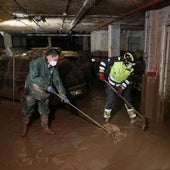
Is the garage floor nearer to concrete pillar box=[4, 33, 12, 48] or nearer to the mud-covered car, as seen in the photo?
the mud-covered car

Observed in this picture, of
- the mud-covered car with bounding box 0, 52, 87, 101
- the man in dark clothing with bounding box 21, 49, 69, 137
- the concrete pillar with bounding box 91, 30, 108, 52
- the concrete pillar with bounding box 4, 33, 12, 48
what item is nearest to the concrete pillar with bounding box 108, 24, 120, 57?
the concrete pillar with bounding box 91, 30, 108, 52

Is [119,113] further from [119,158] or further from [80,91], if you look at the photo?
[119,158]

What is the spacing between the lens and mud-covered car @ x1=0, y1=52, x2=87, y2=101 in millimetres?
6273

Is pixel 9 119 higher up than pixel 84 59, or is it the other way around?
pixel 84 59

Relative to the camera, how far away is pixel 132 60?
191 inches

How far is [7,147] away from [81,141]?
4.88 feet

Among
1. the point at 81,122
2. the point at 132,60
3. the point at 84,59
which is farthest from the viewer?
the point at 84,59

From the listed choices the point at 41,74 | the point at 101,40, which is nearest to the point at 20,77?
the point at 41,74

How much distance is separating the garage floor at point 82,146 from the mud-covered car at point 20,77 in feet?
2.52

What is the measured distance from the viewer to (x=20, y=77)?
621 cm

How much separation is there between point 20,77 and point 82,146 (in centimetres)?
291

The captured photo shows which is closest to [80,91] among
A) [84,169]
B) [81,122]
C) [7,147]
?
[81,122]

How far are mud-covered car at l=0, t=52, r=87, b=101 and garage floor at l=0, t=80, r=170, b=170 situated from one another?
0.77 meters

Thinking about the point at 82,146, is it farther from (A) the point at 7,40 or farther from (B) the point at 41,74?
(A) the point at 7,40
